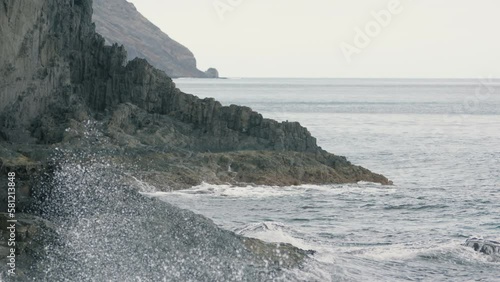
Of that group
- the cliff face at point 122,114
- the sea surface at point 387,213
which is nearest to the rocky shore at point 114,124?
the cliff face at point 122,114

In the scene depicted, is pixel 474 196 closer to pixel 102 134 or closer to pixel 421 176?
pixel 421 176

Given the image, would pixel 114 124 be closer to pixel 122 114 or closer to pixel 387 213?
pixel 122 114

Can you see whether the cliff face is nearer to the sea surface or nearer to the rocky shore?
the rocky shore

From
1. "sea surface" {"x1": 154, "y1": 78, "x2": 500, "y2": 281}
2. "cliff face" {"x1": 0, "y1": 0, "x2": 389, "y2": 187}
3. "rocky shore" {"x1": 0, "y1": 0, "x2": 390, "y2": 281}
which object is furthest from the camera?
"cliff face" {"x1": 0, "y1": 0, "x2": 389, "y2": 187}

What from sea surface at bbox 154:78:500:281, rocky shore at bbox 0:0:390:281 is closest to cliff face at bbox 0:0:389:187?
rocky shore at bbox 0:0:390:281

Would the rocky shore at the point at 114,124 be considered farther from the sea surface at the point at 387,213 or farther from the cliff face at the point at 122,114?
the sea surface at the point at 387,213

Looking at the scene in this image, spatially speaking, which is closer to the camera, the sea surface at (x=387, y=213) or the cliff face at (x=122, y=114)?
the sea surface at (x=387, y=213)

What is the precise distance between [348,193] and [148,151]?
12759 mm

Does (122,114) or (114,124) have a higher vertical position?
(122,114)

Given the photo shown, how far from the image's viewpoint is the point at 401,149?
291ft

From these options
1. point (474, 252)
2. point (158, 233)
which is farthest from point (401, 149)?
point (158, 233)

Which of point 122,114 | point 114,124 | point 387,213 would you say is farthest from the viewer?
point 122,114

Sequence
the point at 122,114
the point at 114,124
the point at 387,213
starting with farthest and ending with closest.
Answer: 1. the point at 122,114
2. the point at 114,124
3. the point at 387,213

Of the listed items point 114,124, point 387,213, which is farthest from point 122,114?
point 387,213
